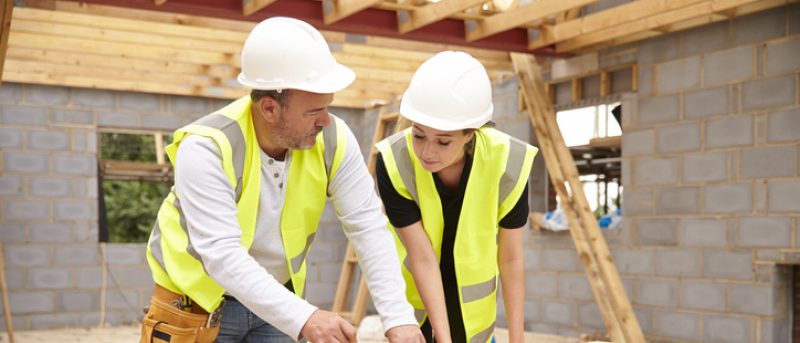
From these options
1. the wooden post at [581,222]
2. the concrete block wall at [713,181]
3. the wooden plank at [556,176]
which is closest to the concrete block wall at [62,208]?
the wooden plank at [556,176]

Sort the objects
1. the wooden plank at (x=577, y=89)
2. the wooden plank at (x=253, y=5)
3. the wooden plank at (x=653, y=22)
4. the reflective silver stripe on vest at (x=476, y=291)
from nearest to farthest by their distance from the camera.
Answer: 1. the reflective silver stripe on vest at (x=476, y=291)
2. the wooden plank at (x=653, y=22)
3. the wooden plank at (x=253, y=5)
4. the wooden plank at (x=577, y=89)

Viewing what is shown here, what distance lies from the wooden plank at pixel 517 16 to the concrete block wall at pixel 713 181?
99 centimetres

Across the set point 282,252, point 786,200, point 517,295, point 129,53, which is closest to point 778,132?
point 786,200

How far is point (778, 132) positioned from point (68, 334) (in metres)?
5.82

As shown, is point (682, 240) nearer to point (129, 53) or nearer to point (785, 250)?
point (785, 250)

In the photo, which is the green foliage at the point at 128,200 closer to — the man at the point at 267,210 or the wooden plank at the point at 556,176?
the wooden plank at the point at 556,176

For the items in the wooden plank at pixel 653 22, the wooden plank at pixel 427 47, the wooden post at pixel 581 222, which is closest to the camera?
the wooden plank at pixel 653 22

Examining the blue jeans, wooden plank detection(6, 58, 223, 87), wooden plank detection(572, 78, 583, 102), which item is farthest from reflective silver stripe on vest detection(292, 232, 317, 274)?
wooden plank detection(6, 58, 223, 87)

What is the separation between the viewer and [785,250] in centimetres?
493

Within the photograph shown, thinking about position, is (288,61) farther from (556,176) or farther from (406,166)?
(556,176)

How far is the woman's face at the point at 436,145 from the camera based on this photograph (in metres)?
2.20

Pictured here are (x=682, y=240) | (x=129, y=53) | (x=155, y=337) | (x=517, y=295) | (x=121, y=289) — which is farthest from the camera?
(x=121, y=289)

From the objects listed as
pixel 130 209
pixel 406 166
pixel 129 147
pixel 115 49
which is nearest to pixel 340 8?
pixel 115 49

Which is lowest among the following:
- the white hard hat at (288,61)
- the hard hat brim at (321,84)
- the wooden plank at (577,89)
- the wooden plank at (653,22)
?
the hard hat brim at (321,84)
